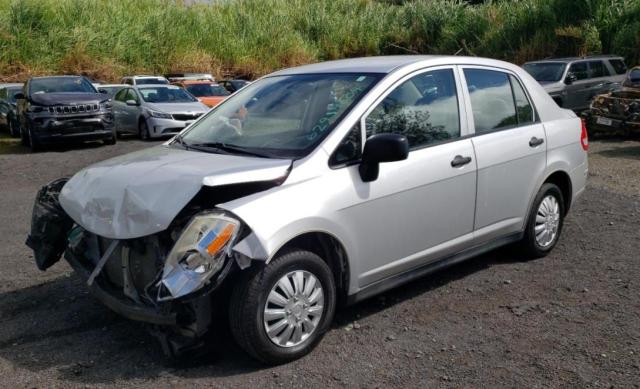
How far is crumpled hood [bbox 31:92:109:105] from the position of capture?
15.4 meters

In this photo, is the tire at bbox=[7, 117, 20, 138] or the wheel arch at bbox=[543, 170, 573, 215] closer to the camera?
the wheel arch at bbox=[543, 170, 573, 215]

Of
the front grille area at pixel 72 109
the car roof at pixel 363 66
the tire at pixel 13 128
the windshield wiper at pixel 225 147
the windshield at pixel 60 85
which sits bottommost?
the tire at pixel 13 128

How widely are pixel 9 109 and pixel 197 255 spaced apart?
57.6ft

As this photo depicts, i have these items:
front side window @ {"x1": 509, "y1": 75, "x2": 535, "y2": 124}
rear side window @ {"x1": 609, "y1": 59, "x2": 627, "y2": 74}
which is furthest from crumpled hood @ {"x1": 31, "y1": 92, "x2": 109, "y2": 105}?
rear side window @ {"x1": 609, "y1": 59, "x2": 627, "y2": 74}

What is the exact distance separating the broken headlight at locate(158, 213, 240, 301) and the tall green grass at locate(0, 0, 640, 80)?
872 inches

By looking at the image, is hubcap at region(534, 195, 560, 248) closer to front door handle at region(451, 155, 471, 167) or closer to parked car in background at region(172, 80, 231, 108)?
front door handle at region(451, 155, 471, 167)

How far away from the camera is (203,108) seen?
1802 centimetres

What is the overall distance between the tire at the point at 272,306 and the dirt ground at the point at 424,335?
111 millimetres

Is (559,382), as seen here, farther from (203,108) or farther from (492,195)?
(203,108)

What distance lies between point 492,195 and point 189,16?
29.2 m

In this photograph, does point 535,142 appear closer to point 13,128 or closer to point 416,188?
point 416,188

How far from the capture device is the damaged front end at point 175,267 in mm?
3752

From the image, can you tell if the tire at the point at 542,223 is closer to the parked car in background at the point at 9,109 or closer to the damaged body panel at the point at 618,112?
the damaged body panel at the point at 618,112

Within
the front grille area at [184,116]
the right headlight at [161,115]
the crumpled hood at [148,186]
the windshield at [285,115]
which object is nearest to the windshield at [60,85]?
the right headlight at [161,115]
